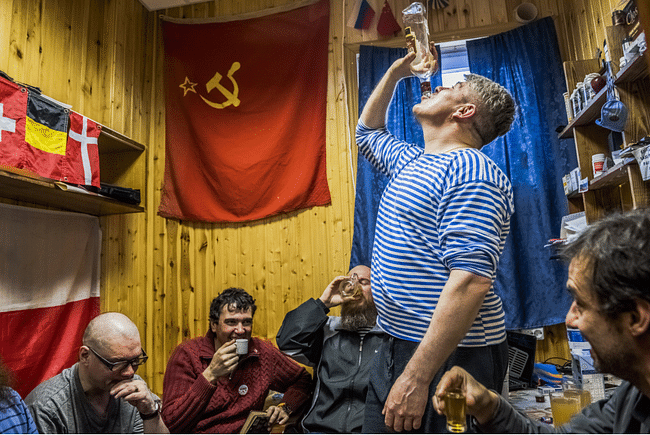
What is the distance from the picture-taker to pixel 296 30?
10.7ft

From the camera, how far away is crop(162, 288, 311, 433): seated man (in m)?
2.02

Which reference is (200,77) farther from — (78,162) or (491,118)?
(491,118)

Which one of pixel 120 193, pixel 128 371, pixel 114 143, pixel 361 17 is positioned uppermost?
pixel 361 17

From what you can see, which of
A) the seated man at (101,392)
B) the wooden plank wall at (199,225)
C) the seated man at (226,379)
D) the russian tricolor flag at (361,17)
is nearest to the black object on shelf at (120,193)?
the wooden plank wall at (199,225)

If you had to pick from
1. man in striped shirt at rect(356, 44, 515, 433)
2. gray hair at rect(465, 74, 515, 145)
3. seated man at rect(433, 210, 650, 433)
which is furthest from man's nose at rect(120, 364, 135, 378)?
gray hair at rect(465, 74, 515, 145)

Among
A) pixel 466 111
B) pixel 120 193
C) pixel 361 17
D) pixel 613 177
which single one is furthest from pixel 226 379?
pixel 361 17

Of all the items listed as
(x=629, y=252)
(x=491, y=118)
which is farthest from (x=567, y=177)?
(x=629, y=252)

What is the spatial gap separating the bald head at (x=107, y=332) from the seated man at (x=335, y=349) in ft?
3.00

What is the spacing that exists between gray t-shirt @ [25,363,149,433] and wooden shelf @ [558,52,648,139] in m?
2.14

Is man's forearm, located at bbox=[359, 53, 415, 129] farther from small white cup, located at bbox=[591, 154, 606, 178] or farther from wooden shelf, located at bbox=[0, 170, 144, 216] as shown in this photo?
wooden shelf, located at bbox=[0, 170, 144, 216]

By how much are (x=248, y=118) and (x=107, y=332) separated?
2.08 meters

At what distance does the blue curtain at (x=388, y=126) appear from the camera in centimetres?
295

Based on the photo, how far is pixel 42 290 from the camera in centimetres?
251

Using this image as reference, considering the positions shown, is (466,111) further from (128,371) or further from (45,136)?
(45,136)
